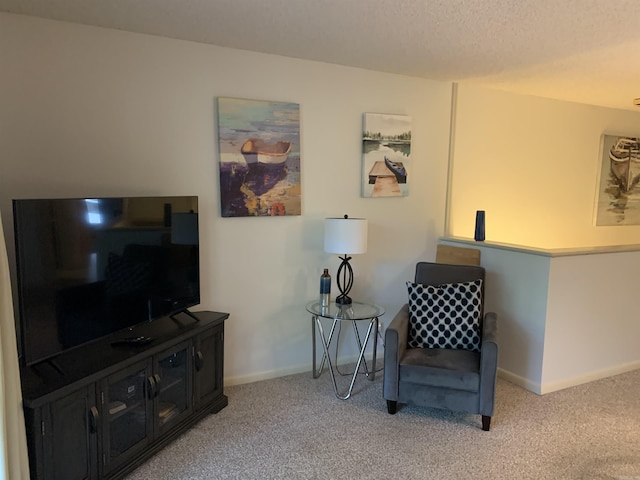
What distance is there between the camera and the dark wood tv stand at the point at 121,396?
1872mm

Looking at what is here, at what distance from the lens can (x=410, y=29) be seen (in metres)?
2.66

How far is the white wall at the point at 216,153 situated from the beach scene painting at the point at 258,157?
7 cm

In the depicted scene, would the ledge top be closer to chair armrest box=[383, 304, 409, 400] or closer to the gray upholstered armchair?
the gray upholstered armchair

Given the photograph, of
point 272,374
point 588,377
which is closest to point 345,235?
point 272,374

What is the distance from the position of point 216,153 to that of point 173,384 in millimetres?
1529

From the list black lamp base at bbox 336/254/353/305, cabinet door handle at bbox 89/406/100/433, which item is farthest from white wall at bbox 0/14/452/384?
cabinet door handle at bbox 89/406/100/433

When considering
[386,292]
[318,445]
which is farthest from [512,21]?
[318,445]

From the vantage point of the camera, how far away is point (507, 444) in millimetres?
2635

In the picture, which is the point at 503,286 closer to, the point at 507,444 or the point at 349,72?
the point at 507,444

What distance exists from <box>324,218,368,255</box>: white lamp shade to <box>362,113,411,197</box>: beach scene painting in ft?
1.83

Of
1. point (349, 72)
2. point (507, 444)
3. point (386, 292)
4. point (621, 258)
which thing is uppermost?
point (349, 72)

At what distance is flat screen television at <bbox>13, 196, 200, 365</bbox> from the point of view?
6.31 feet

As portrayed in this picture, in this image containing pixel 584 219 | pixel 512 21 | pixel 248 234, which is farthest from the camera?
pixel 584 219

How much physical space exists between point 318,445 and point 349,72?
2.69 metres
